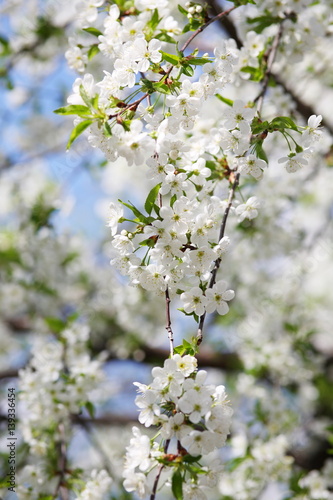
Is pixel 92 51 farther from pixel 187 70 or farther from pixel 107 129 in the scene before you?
pixel 107 129

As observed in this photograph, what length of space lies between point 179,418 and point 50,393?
4.21ft

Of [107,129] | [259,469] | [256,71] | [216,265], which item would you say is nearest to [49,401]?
[259,469]

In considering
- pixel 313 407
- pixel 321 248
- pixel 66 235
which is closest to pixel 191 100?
pixel 66 235

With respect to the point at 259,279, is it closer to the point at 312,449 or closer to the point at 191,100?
the point at 312,449

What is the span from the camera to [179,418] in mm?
1372

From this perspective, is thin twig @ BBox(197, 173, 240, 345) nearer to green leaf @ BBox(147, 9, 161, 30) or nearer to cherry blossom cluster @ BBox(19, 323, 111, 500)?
green leaf @ BBox(147, 9, 161, 30)

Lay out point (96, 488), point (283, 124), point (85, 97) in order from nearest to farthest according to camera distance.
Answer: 1. point (85, 97)
2. point (283, 124)
3. point (96, 488)

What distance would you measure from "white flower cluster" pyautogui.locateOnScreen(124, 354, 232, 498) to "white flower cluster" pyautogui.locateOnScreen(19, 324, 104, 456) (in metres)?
→ 1.08

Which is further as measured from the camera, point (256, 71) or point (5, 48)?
point (5, 48)

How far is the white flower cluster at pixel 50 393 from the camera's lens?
8.13 feet

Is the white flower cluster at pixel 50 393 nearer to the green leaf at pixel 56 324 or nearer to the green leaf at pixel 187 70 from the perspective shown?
the green leaf at pixel 56 324

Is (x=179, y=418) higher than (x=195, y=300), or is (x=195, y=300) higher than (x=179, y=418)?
(x=195, y=300)

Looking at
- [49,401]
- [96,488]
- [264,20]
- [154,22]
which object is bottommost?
[96,488]

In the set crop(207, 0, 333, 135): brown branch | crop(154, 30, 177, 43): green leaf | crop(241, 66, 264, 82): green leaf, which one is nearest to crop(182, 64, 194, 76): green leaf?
crop(154, 30, 177, 43): green leaf
